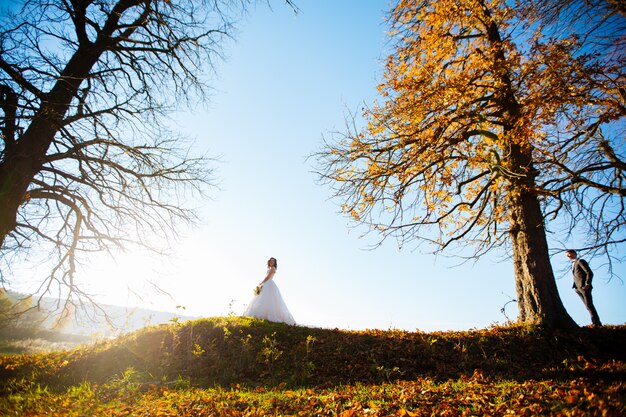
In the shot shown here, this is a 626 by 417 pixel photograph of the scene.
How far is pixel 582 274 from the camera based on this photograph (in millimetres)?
8914

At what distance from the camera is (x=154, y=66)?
719 cm

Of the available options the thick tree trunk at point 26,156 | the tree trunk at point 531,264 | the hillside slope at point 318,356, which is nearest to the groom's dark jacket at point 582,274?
the hillside slope at point 318,356

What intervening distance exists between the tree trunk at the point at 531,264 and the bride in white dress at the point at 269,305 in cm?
636

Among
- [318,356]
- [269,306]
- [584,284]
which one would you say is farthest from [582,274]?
[269,306]

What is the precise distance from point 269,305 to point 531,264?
7244mm

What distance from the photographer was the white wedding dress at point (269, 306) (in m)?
9.31

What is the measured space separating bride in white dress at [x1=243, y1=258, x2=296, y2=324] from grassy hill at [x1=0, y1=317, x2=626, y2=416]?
0.88 meters

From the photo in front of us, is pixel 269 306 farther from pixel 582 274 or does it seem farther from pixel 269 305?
pixel 582 274

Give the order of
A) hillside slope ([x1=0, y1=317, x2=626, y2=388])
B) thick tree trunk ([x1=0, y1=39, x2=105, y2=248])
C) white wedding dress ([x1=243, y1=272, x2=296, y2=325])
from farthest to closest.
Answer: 1. white wedding dress ([x1=243, y1=272, x2=296, y2=325])
2. hillside slope ([x1=0, y1=317, x2=626, y2=388])
3. thick tree trunk ([x1=0, y1=39, x2=105, y2=248])

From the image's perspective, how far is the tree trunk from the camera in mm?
7008

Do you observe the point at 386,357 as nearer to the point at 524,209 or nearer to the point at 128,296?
the point at 524,209

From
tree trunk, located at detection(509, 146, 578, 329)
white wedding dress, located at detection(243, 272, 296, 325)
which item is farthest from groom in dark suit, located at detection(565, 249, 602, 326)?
white wedding dress, located at detection(243, 272, 296, 325)

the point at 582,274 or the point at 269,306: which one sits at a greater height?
the point at 582,274

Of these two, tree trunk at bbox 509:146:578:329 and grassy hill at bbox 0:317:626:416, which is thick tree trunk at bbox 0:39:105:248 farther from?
tree trunk at bbox 509:146:578:329
